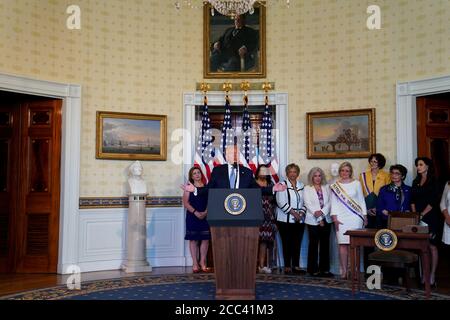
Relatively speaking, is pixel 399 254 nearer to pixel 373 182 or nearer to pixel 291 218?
pixel 373 182

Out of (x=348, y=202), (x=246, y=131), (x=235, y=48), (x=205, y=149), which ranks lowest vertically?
(x=348, y=202)

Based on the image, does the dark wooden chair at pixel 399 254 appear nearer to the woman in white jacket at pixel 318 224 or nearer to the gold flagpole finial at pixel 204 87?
the woman in white jacket at pixel 318 224

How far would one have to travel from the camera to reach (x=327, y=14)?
9.36m

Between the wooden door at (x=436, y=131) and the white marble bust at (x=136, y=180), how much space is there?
4.44 m

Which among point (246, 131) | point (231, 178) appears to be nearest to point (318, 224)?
point (231, 178)

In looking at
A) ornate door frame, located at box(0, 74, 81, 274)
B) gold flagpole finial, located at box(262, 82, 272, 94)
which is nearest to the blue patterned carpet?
ornate door frame, located at box(0, 74, 81, 274)

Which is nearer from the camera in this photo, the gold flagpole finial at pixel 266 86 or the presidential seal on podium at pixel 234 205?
the presidential seal on podium at pixel 234 205

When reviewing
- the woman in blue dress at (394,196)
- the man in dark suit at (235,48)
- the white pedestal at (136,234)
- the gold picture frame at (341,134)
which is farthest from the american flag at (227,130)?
the woman in blue dress at (394,196)

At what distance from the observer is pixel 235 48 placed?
978 centimetres

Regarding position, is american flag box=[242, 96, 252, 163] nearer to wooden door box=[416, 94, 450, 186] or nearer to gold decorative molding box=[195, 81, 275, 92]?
gold decorative molding box=[195, 81, 275, 92]

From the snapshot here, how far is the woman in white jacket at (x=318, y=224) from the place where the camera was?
840 cm

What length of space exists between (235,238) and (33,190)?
4.16 meters

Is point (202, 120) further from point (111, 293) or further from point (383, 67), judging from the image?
point (111, 293)

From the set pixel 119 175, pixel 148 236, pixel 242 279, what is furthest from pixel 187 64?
pixel 242 279
